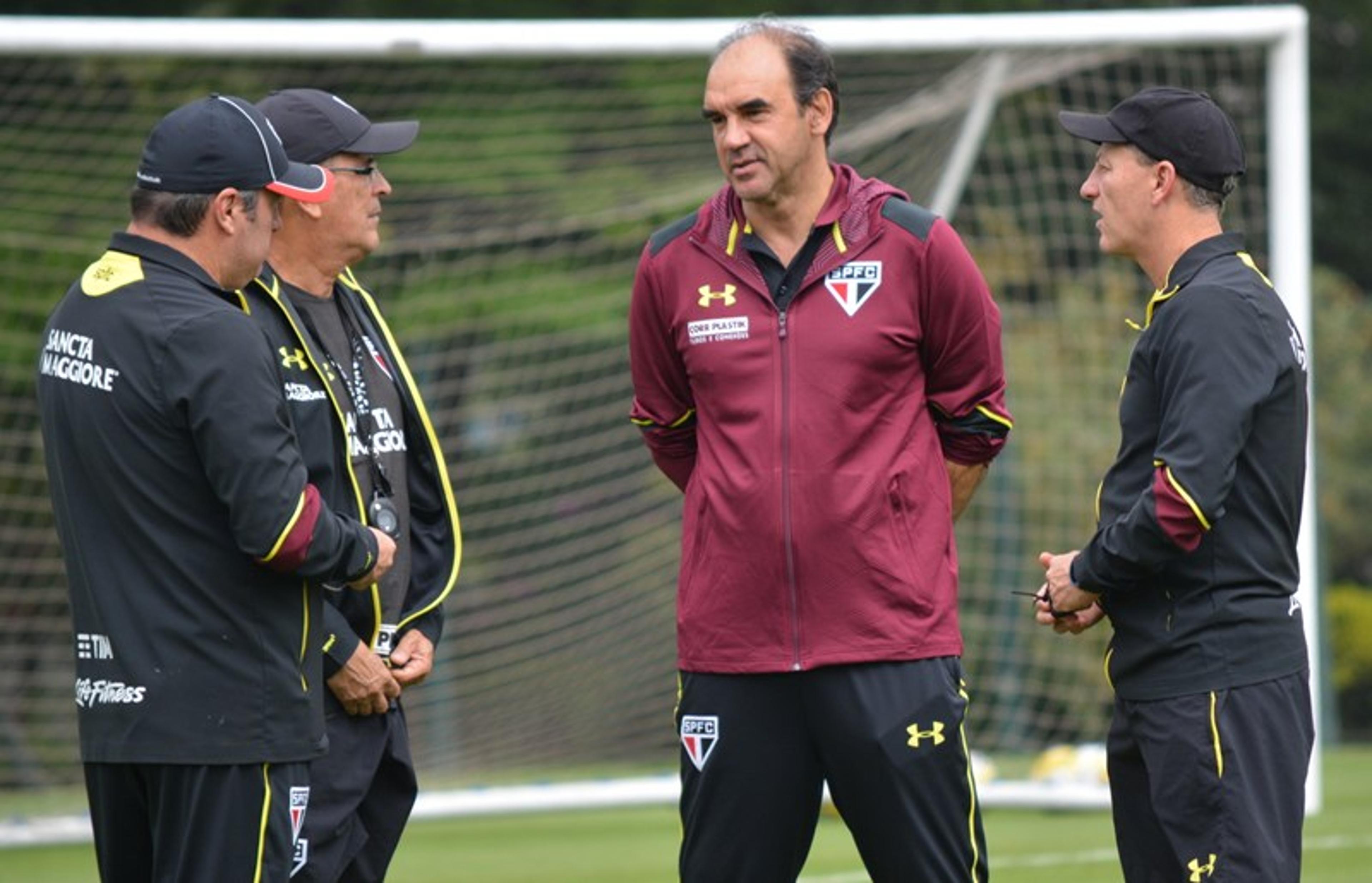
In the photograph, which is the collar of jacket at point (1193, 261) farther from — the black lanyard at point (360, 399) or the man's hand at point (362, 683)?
the man's hand at point (362, 683)

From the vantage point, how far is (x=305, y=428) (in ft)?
14.8

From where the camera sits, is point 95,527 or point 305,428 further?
point 305,428

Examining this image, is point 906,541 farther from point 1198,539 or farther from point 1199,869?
point 1199,869

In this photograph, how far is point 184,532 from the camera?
4.05 metres

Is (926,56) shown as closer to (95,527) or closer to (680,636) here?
(680,636)

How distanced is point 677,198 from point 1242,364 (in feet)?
19.3

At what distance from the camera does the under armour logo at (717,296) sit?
462 centimetres

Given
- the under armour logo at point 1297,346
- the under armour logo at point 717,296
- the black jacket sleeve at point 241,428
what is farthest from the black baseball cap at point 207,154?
the under armour logo at point 1297,346

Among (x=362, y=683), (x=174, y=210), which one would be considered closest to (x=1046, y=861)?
(x=362, y=683)

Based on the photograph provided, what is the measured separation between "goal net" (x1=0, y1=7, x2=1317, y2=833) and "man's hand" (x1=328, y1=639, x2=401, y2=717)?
3.89 m

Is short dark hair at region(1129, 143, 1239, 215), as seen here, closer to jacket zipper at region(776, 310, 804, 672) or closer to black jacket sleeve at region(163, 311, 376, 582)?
jacket zipper at region(776, 310, 804, 672)

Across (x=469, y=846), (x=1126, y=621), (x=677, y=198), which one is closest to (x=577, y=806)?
(x=469, y=846)

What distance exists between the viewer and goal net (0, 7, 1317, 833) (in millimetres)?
8555

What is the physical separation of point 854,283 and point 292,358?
1190 mm
